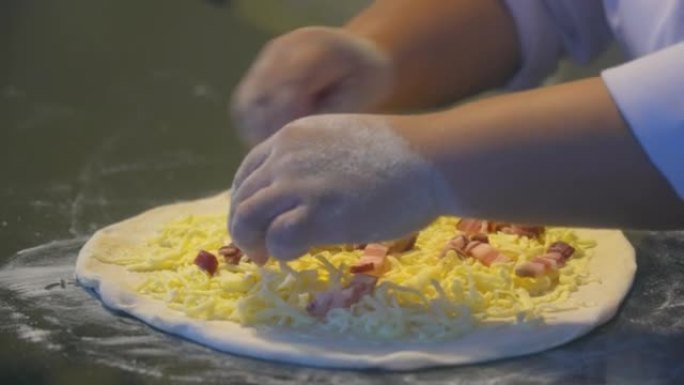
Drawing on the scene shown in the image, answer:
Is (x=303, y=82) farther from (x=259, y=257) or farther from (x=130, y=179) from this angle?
(x=130, y=179)

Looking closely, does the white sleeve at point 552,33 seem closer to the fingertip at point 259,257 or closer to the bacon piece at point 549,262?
the bacon piece at point 549,262

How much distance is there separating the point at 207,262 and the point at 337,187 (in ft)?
0.61

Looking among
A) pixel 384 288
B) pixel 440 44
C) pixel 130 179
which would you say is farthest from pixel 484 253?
pixel 130 179

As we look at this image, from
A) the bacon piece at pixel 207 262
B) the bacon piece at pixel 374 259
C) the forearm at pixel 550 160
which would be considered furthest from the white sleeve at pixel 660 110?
the bacon piece at pixel 207 262

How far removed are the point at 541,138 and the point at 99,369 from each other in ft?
1.01

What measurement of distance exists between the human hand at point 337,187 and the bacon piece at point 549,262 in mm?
139

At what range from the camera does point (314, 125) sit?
77 cm

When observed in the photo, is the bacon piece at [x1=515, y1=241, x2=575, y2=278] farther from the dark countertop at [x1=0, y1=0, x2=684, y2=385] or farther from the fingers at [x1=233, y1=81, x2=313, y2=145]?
the fingers at [x1=233, y1=81, x2=313, y2=145]

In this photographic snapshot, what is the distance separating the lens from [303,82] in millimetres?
914

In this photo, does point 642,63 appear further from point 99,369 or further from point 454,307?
point 99,369

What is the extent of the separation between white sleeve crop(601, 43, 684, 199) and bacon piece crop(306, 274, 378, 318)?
0.69 feet

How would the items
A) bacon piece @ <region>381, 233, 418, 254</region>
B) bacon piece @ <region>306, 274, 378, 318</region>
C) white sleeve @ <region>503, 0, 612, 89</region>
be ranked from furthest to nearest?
white sleeve @ <region>503, 0, 612, 89</region> < bacon piece @ <region>381, 233, 418, 254</region> < bacon piece @ <region>306, 274, 378, 318</region>

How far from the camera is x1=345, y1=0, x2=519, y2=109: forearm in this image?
39.8 inches

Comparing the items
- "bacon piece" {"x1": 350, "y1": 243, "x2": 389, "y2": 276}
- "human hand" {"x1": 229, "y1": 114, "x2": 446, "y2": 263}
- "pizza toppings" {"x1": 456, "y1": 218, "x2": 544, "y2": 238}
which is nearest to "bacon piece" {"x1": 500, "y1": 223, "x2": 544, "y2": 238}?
"pizza toppings" {"x1": 456, "y1": 218, "x2": 544, "y2": 238}
